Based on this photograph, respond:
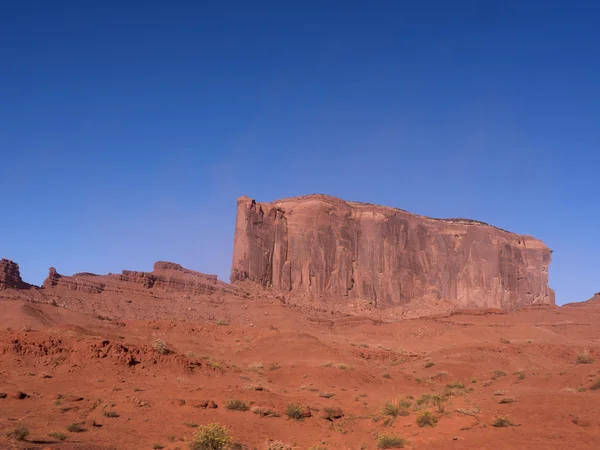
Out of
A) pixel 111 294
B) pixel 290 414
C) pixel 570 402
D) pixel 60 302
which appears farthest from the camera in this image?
pixel 111 294

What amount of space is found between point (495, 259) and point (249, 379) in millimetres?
85460

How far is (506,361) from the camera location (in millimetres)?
32250

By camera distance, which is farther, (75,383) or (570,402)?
(75,383)

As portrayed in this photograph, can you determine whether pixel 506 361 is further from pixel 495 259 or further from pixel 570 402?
pixel 495 259

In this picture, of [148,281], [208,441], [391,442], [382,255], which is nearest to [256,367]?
[391,442]

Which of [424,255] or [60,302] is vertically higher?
[424,255]

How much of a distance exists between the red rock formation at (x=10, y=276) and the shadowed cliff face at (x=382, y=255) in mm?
32568

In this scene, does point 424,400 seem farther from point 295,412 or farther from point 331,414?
point 295,412

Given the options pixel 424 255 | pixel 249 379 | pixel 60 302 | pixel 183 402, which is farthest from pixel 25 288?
pixel 424 255

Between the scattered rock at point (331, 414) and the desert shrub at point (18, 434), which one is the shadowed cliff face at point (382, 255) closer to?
the scattered rock at point (331, 414)

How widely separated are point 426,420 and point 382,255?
7931cm

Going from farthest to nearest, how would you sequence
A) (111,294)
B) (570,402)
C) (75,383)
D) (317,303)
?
1. (317,303)
2. (111,294)
3. (75,383)
4. (570,402)

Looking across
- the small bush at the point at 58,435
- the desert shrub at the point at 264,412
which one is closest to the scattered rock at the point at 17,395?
the small bush at the point at 58,435

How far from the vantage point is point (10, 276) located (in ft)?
162
